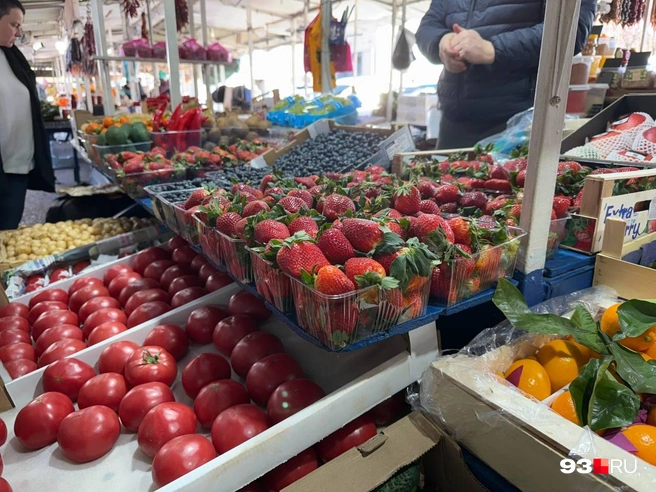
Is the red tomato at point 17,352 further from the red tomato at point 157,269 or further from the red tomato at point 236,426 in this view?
the red tomato at point 236,426

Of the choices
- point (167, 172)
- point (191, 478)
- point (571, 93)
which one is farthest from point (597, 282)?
point (167, 172)

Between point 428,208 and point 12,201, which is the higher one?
point 428,208

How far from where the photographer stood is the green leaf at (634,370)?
95cm

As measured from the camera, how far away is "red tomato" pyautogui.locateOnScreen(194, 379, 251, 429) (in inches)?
47.6

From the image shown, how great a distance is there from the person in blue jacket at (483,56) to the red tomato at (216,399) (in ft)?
6.88

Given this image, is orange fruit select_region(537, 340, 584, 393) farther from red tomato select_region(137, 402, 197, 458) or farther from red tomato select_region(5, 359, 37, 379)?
red tomato select_region(5, 359, 37, 379)

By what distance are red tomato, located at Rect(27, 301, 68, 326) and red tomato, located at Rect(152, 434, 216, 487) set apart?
3.92 ft

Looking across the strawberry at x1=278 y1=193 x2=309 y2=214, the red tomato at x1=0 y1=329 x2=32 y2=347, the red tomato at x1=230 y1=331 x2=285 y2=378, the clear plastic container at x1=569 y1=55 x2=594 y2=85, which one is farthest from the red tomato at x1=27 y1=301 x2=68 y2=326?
the clear plastic container at x1=569 y1=55 x2=594 y2=85

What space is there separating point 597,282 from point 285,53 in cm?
1703

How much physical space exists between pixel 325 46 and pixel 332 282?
4.96 m

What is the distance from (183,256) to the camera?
2193 mm

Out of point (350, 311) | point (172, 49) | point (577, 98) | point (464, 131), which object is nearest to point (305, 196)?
point (350, 311)

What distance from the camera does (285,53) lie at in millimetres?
16734

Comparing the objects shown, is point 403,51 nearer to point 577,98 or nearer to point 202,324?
point 577,98
